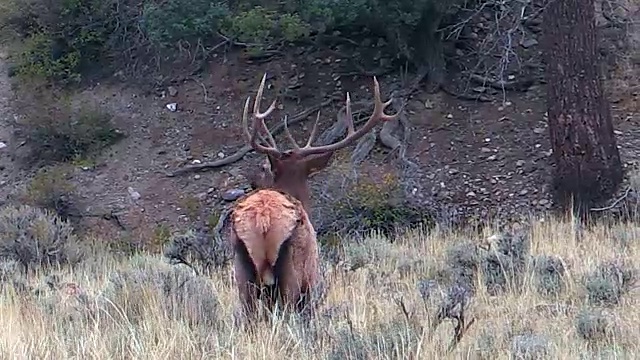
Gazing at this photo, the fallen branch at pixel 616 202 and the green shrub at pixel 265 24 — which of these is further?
the green shrub at pixel 265 24

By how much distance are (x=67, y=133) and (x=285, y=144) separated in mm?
3778

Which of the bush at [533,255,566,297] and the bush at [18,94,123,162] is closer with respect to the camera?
the bush at [533,255,566,297]

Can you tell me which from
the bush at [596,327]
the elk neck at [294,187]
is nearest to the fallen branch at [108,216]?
the elk neck at [294,187]

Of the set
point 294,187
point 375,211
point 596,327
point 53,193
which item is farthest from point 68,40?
point 596,327

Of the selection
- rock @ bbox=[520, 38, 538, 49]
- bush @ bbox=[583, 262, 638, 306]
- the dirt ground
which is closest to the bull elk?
bush @ bbox=[583, 262, 638, 306]

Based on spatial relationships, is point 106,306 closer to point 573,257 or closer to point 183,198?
point 573,257

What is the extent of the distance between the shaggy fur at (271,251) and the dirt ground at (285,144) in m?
7.06

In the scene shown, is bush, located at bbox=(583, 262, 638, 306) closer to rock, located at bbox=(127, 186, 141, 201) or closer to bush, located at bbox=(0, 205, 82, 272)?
bush, located at bbox=(0, 205, 82, 272)

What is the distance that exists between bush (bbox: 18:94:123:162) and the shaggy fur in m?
11.2

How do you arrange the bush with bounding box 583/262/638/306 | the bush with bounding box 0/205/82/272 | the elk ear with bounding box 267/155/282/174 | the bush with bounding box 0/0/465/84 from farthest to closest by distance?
the bush with bounding box 0/0/465/84, the bush with bounding box 0/205/82/272, the elk ear with bounding box 267/155/282/174, the bush with bounding box 583/262/638/306

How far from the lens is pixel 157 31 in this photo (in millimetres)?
15453

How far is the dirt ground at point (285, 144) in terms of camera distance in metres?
14.0

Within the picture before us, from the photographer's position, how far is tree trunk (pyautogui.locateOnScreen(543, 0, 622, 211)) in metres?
11.7

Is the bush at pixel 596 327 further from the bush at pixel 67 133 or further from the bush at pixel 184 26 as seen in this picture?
the bush at pixel 67 133
